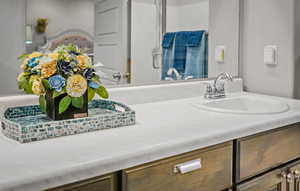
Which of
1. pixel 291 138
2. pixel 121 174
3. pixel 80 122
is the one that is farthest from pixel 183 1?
pixel 121 174

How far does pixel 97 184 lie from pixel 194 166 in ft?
1.11

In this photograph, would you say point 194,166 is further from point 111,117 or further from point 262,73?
point 262,73

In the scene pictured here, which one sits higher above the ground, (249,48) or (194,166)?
(249,48)

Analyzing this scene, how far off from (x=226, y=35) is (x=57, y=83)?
4.45 ft

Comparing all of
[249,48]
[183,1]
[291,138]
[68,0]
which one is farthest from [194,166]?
[249,48]

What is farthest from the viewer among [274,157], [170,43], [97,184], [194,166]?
[170,43]

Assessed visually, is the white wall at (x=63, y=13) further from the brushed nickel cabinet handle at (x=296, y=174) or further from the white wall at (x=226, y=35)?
the brushed nickel cabinet handle at (x=296, y=174)

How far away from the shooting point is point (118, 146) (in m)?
0.99

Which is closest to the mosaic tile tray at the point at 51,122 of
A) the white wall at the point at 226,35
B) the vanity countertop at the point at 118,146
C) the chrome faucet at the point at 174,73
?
the vanity countertop at the point at 118,146

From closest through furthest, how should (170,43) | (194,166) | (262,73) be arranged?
1. (194,166)
2. (170,43)
3. (262,73)

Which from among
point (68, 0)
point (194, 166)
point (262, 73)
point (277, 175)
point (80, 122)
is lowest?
point (277, 175)

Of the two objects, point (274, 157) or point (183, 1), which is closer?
point (274, 157)

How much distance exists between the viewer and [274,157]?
4.62 ft

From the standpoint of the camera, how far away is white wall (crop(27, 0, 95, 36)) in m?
1.39
